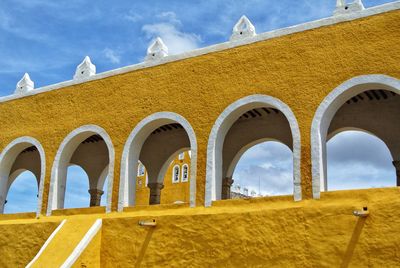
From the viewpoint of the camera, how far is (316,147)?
874 centimetres

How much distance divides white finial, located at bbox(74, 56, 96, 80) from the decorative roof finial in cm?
600

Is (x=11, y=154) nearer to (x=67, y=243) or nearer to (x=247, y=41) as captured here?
(x=67, y=243)

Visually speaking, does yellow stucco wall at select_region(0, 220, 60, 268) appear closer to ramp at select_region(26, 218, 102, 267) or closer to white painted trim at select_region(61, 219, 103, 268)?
ramp at select_region(26, 218, 102, 267)

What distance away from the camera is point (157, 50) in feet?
37.3

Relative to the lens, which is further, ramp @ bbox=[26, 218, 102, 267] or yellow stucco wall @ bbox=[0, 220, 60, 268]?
yellow stucco wall @ bbox=[0, 220, 60, 268]

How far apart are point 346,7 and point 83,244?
21.6 ft

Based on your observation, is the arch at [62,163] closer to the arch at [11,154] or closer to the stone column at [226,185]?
the arch at [11,154]

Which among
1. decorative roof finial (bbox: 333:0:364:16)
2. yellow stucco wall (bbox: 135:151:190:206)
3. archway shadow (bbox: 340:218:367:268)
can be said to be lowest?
archway shadow (bbox: 340:218:367:268)

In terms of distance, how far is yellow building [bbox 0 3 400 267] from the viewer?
→ 320 inches

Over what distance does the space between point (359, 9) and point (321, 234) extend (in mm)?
4086

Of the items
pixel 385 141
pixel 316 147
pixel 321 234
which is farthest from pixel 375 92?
pixel 321 234

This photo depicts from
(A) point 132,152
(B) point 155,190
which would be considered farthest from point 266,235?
(B) point 155,190

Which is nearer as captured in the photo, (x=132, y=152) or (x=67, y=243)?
(x=67, y=243)

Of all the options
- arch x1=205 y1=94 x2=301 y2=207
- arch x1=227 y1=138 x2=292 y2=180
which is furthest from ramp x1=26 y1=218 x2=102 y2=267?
arch x1=227 y1=138 x2=292 y2=180
